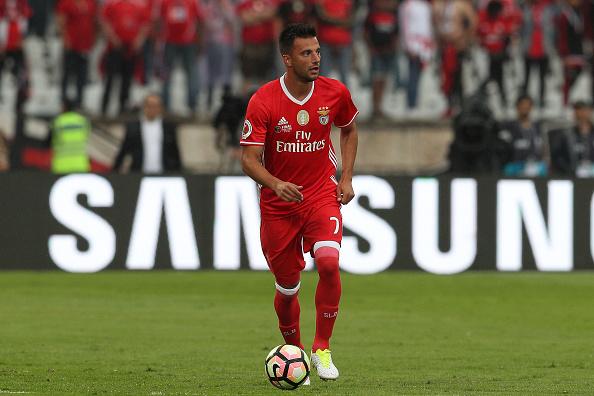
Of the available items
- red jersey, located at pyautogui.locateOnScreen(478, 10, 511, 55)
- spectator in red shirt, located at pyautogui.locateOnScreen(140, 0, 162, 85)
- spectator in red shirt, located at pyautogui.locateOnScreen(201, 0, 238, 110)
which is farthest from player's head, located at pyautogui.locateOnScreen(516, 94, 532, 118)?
spectator in red shirt, located at pyautogui.locateOnScreen(140, 0, 162, 85)

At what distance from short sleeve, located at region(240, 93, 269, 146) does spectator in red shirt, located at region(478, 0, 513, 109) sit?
13.3 metres

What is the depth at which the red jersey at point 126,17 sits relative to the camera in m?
22.5

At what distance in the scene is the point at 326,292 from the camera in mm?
10164

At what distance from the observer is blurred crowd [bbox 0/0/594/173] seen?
74.2 feet

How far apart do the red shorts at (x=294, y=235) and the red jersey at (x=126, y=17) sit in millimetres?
12604

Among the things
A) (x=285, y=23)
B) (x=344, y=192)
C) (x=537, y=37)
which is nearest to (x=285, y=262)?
(x=344, y=192)

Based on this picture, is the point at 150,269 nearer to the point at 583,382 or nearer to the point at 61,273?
the point at 61,273

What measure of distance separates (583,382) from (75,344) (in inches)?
179

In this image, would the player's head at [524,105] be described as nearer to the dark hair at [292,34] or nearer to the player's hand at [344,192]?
the player's hand at [344,192]

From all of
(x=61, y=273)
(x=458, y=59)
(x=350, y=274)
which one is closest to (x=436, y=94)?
(x=458, y=59)

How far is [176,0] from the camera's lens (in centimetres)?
2244

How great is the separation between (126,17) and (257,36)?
1920mm

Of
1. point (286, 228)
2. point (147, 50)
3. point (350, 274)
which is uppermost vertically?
point (147, 50)

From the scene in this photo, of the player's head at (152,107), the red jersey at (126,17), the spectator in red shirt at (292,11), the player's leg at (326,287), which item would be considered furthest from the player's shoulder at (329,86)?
the red jersey at (126,17)
